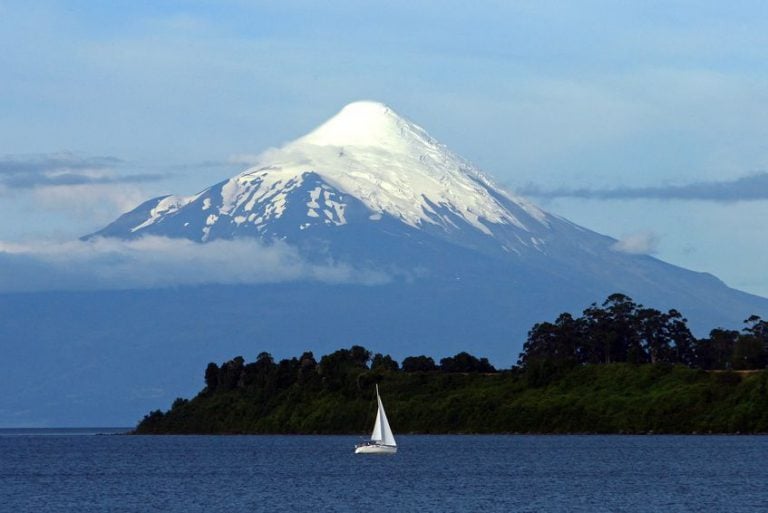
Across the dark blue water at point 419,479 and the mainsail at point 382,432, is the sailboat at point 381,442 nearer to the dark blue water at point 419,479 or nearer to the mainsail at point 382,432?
the mainsail at point 382,432

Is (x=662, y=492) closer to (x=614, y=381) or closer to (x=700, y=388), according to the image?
(x=700, y=388)

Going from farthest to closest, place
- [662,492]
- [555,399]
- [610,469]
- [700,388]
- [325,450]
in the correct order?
[555,399] < [700,388] < [325,450] < [610,469] < [662,492]

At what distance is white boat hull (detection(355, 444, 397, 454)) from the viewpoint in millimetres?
159500

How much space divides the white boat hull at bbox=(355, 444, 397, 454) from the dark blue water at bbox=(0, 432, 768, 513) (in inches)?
63.5

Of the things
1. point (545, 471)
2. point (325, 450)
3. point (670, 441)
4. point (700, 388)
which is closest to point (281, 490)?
point (545, 471)

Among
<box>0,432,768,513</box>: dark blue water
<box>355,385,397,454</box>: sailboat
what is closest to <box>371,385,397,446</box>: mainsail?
<box>355,385,397,454</box>: sailboat

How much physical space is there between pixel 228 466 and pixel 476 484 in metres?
35.9

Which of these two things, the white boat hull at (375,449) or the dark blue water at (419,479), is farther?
the white boat hull at (375,449)

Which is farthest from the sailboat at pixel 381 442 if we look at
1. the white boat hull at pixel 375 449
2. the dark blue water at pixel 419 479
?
the dark blue water at pixel 419 479

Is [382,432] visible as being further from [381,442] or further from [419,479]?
[419,479]

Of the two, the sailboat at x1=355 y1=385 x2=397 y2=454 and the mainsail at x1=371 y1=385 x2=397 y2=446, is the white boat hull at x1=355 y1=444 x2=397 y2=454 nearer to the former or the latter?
the sailboat at x1=355 y1=385 x2=397 y2=454

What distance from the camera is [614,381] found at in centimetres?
19950

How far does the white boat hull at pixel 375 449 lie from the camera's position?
6280 inches

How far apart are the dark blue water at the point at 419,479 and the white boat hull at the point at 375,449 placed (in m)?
1.61
